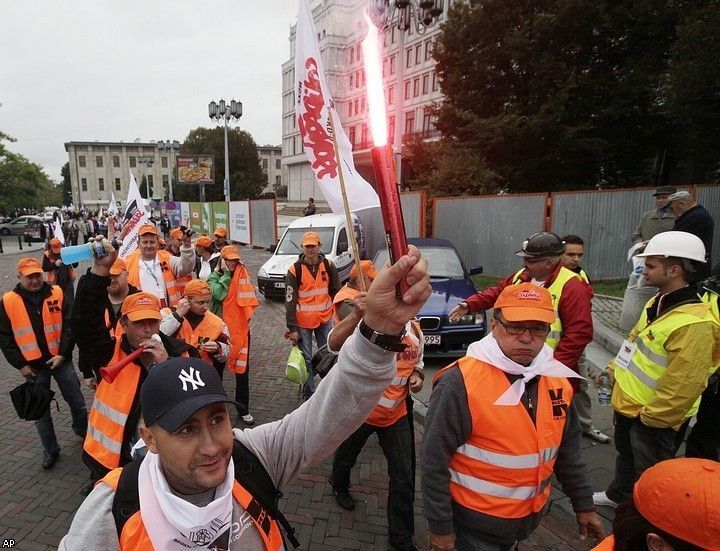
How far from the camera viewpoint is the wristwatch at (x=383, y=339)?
1288 mm

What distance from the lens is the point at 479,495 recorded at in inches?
85.9

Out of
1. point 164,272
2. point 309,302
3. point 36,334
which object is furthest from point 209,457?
point 164,272

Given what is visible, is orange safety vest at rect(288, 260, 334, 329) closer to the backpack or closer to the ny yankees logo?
the backpack

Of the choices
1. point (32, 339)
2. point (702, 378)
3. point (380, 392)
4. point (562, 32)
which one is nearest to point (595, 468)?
point (702, 378)

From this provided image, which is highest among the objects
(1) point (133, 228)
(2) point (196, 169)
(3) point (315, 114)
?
(2) point (196, 169)

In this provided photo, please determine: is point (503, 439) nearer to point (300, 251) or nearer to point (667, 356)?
point (667, 356)

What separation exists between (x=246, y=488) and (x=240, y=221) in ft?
81.0

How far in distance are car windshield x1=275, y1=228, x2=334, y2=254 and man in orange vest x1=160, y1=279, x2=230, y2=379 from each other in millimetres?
7500

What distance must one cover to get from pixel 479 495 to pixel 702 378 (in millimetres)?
1652

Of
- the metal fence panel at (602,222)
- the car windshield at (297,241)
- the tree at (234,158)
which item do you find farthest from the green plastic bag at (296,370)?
the tree at (234,158)

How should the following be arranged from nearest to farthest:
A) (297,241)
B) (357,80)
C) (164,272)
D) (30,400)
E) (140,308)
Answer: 1. (140,308)
2. (30,400)
3. (357,80)
4. (164,272)
5. (297,241)

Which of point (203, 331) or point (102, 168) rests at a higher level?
point (102, 168)

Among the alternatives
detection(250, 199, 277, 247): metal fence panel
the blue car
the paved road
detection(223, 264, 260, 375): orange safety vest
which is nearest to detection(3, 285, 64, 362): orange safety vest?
the paved road

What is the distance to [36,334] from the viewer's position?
422 centimetres
